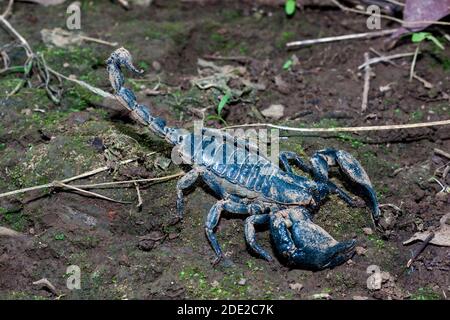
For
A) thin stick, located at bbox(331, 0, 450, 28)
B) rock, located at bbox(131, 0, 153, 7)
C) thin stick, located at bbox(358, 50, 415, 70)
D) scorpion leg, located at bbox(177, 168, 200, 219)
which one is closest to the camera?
scorpion leg, located at bbox(177, 168, 200, 219)

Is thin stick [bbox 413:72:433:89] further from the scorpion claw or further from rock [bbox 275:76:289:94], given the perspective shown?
the scorpion claw

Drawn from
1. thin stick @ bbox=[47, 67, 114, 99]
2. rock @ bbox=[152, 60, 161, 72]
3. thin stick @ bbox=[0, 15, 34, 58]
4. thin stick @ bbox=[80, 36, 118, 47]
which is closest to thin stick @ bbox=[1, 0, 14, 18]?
thin stick @ bbox=[0, 15, 34, 58]

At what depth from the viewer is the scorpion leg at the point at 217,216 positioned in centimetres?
382

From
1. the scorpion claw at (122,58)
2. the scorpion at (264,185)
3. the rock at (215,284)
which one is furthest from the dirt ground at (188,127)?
A: the scorpion claw at (122,58)

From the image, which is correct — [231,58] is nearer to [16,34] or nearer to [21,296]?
[16,34]

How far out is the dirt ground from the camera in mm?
3719

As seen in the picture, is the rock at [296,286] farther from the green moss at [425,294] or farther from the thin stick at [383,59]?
the thin stick at [383,59]

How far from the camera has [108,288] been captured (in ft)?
12.0

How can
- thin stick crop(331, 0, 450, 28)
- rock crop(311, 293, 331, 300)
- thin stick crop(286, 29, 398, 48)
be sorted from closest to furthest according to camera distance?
rock crop(311, 293, 331, 300) → thin stick crop(331, 0, 450, 28) → thin stick crop(286, 29, 398, 48)

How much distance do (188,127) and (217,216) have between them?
1.01m

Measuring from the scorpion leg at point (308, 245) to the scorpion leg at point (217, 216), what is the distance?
0.28 meters

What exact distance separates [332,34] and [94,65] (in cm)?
228

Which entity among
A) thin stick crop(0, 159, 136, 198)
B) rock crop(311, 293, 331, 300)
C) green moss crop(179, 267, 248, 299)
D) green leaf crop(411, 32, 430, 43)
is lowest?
rock crop(311, 293, 331, 300)

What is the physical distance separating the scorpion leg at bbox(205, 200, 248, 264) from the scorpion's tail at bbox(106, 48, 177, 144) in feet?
2.22
